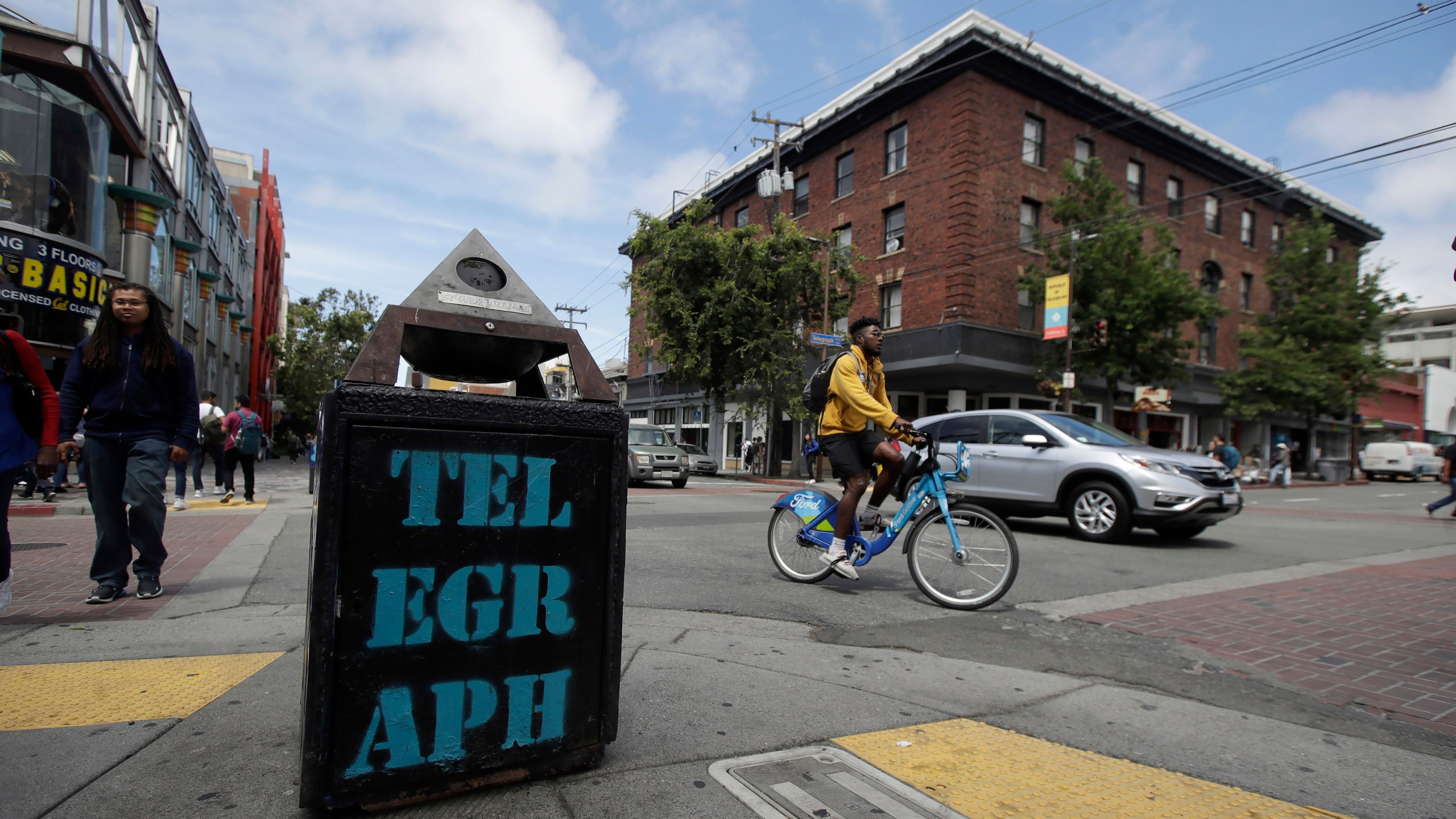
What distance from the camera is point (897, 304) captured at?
27.0 metres

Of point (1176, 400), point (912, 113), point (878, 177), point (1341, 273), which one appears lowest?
point (1176, 400)

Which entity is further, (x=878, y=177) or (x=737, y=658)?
(x=878, y=177)

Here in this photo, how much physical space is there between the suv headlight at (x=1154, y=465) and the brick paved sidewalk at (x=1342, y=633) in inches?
83.2

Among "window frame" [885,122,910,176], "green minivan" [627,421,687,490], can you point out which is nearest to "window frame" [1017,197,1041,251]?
"window frame" [885,122,910,176]

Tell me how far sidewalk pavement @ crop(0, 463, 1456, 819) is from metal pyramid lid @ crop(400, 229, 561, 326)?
4.37 feet

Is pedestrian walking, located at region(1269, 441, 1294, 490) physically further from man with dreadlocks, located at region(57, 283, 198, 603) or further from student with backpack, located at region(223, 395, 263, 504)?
man with dreadlocks, located at region(57, 283, 198, 603)

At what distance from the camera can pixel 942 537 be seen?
4.91 metres

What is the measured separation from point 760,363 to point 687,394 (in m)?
16.0

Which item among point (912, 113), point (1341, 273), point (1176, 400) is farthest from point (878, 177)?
point (1341, 273)

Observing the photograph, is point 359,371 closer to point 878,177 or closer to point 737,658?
point 737,658

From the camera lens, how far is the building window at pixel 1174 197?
2959 centimetres

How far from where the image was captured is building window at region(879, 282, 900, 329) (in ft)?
88.5

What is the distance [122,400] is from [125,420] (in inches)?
4.5

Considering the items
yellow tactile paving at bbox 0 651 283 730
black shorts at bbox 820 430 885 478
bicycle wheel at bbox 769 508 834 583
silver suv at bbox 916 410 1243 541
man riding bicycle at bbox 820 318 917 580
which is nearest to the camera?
yellow tactile paving at bbox 0 651 283 730
